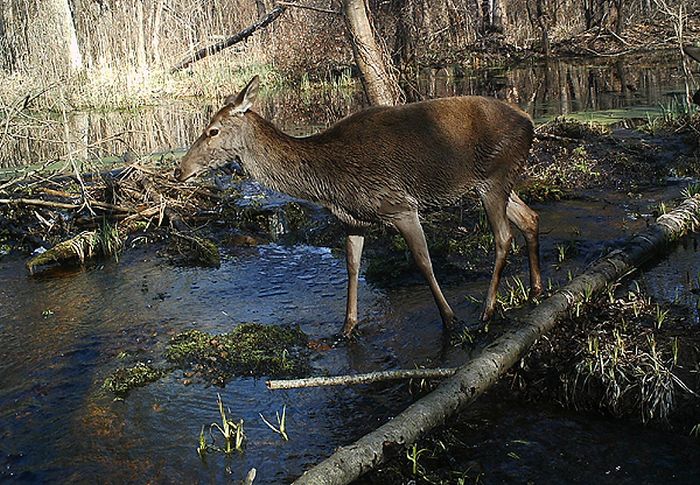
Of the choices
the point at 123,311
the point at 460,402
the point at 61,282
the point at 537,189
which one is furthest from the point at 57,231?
the point at 460,402

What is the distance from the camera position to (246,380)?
5586 millimetres

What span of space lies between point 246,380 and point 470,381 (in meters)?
1.91

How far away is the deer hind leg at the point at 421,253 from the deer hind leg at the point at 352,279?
431mm

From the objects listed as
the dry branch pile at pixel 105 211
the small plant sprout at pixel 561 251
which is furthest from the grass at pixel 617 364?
the dry branch pile at pixel 105 211

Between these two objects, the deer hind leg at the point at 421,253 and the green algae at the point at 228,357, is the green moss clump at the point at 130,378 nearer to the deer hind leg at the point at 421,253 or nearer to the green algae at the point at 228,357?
the green algae at the point at 228,357

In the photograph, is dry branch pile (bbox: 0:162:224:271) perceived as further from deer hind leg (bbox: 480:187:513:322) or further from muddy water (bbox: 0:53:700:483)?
deer hind leg (bbox: 480:187:513:322)

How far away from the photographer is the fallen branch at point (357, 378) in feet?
14.2

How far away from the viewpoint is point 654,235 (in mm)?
6801

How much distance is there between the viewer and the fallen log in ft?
11.9

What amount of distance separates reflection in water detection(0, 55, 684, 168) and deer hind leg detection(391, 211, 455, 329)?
8.99 metres

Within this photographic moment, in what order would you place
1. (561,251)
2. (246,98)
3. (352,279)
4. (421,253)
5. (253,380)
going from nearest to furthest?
1. (253,380)
2. (421,253)
3. (246,98)
4. (352,279)
5. (561,251)

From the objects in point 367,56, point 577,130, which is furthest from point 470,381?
point 577,130

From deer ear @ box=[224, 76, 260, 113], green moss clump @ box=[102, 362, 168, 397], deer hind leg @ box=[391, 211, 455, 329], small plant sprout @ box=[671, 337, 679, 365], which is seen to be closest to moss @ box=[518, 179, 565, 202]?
deer hind leg @ box=[391, 211, 455, 329]

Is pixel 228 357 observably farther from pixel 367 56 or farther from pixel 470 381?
pixel 367 56
